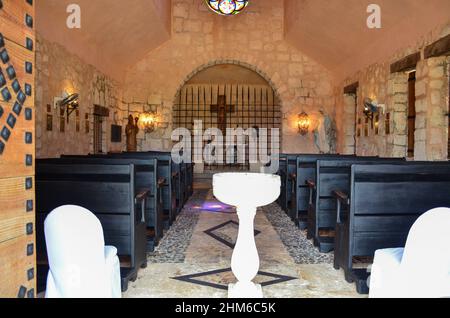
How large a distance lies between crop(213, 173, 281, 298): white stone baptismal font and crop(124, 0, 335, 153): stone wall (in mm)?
7841

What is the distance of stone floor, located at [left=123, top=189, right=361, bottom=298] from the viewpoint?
265 cm

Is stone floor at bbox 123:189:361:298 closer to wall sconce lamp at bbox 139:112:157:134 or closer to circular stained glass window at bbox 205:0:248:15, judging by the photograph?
wall sconce lamp at bbox 139:112:157:134

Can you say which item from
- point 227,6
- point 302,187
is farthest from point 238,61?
point 302,187

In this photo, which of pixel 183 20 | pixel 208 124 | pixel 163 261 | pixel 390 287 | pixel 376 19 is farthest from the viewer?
pixel 208 124

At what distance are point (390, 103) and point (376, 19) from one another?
4.47 feet

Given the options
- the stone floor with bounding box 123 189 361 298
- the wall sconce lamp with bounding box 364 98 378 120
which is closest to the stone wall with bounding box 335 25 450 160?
the wall sconce lamp with bounding box 364 98 378 120

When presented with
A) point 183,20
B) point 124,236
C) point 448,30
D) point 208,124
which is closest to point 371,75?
point 448,30

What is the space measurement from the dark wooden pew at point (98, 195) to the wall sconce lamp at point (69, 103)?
3.28m

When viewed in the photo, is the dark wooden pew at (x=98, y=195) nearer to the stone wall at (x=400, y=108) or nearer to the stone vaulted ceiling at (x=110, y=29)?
the stone vaulted ceiling at (x=110, y=29)

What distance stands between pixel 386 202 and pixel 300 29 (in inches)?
264

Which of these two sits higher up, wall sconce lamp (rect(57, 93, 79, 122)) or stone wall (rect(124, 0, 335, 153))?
stone wall (rect(124, 0, 335, 153))

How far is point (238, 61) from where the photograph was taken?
983 cm

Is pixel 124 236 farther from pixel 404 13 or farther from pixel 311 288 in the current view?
pixel 404 13

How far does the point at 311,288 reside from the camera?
2.70 metres
